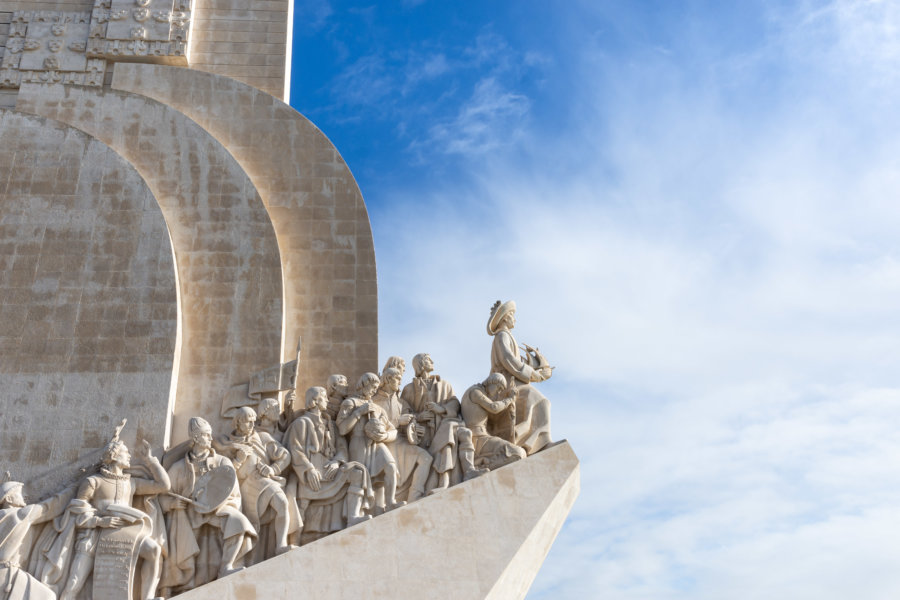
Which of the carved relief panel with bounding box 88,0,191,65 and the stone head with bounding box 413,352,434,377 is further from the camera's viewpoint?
the carved relief panel with bounding box 88,0,191,65

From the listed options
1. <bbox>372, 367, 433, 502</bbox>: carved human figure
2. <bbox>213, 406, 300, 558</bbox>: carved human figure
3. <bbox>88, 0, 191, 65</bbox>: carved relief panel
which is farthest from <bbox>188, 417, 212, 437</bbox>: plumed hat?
<bbox>88, 0, 191, 65</bbox>: carved relief panel

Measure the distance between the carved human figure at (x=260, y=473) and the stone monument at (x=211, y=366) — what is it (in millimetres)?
20

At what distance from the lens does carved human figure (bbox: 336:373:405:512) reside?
8555 mm

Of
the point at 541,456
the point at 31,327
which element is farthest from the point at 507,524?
the point at 31,327

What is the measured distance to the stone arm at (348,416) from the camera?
880 cm

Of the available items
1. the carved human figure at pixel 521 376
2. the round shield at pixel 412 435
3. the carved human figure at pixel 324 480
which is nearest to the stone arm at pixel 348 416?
the carved human figure at pixel 324 480

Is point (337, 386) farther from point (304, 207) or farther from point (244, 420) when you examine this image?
point (304, 207)

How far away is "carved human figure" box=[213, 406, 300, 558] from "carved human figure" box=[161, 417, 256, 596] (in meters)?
0.12

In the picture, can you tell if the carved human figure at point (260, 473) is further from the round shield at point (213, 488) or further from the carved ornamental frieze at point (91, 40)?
the carved ornamental frieze at point (91, 40)

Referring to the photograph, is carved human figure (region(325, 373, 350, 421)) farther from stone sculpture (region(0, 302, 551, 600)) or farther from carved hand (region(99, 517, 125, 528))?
carved hand (region(99, 517, 125, 528))

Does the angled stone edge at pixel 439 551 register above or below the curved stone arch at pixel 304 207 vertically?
below

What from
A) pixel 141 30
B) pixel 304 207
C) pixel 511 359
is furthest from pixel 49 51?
pixel 511 359

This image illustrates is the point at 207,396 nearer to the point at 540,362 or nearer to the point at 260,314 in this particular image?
the point at 260,314

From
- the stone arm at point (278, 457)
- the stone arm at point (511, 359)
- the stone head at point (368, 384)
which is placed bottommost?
the stone arm at point (278, 457)
